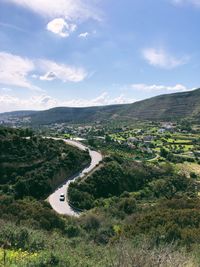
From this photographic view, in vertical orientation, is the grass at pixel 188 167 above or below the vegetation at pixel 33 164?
below

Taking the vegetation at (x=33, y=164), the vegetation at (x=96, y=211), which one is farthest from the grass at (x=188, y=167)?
the vegetation at (x=33, y=164)

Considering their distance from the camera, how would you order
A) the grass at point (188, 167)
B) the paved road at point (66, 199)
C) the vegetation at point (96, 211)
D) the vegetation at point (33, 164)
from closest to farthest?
1. the vegetation at point (96, 211)
2. the paved road at point (66, 199)
3. the vegetation at point (33, 164)
4. the grass at point (188, 167)

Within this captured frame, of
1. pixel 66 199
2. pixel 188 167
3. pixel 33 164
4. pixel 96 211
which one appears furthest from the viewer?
pixel 188 167

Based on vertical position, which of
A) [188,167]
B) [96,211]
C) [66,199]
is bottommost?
[188,167]

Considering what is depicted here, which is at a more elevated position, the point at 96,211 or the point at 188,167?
the point at 96,211

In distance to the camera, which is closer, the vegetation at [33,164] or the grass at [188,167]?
the vegetation at [33,164]

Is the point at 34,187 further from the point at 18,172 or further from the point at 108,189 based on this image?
the point at 108,189

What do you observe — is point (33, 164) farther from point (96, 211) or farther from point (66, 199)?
point (96, 211)

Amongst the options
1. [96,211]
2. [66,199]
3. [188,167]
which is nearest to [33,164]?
[66,199]

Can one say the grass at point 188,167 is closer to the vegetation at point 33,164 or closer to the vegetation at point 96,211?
the vegetation at point 96,211

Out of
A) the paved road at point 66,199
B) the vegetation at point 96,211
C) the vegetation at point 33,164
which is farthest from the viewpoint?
the vegetation at point 33,164

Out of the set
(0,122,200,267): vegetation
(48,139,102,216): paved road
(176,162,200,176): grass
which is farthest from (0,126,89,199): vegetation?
(176,162,200,176): grass

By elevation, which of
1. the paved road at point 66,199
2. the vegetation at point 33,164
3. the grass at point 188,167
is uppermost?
the vegetation at point 33,164
